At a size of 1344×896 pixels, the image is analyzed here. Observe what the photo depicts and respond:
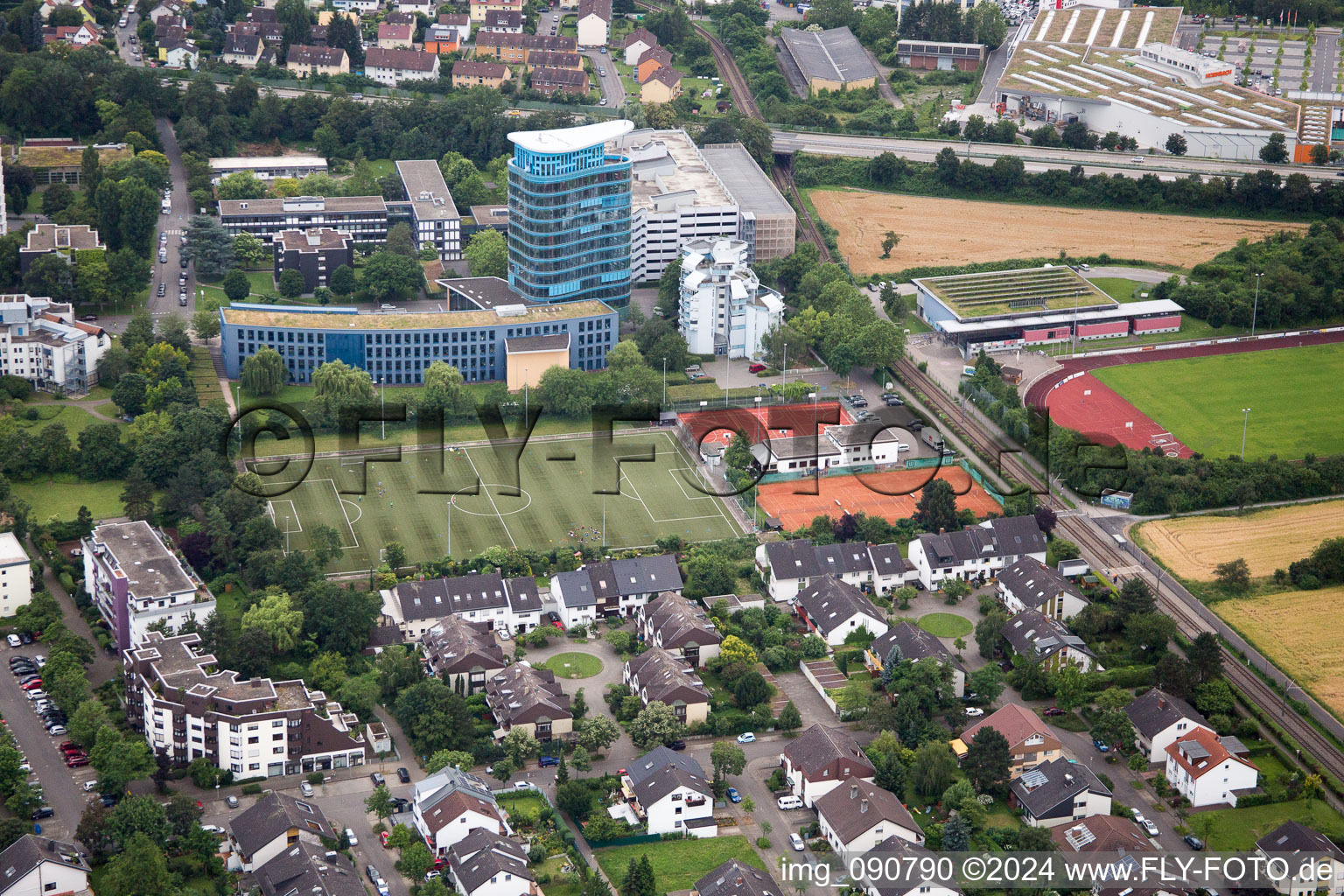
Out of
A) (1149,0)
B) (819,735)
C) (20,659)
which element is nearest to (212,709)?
(20,659)

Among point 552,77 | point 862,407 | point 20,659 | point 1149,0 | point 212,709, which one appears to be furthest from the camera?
point 1149,0

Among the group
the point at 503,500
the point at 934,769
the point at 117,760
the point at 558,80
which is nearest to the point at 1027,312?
the point at 503,500

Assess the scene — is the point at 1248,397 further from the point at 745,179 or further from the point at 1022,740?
the point at 1022,740

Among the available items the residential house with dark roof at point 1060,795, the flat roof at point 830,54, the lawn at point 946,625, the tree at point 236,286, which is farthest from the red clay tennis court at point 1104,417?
the flat roof at point 830,54

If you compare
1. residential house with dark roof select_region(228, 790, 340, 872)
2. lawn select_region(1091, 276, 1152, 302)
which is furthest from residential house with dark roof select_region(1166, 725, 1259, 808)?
lawn select_region(1091, 276, 1152, 302)

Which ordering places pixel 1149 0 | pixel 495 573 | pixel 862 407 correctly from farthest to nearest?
pixel 1149 0
pixel 862 407
pixel 495 573

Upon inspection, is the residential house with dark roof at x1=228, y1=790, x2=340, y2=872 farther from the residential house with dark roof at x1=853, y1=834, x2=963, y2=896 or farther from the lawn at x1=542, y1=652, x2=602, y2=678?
the residential house with dark roof at x1=853, y1=834, x2=963, y2=896

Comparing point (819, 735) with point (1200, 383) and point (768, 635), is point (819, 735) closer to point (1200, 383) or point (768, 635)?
point (768, 635)
